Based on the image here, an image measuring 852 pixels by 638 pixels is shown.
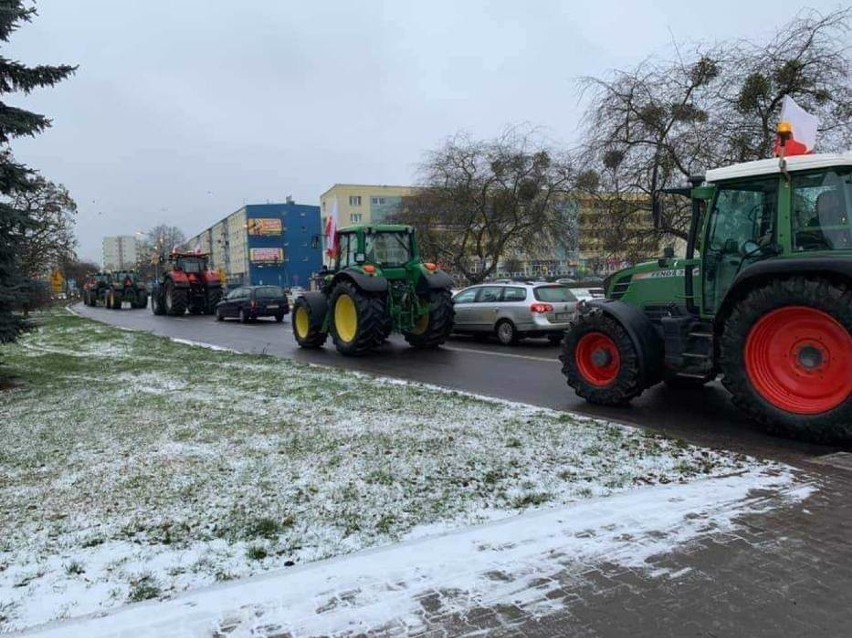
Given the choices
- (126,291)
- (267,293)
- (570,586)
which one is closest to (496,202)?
(267,293)

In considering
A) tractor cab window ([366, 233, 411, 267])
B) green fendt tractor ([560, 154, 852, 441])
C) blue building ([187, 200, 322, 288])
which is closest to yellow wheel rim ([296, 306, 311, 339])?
tractor cab window ([366, 233, 411, 267])

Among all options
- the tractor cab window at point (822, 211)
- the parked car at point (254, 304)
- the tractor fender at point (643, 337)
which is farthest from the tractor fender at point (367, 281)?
the parked car at point (254, 304)

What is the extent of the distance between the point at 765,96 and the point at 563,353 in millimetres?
12314

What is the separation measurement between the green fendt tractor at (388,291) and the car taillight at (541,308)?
201 centimetres

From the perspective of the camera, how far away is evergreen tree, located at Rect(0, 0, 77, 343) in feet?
33.9

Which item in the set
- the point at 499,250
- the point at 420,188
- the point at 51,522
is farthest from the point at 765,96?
the point at 420,188

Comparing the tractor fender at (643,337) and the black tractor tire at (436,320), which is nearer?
the tractor fender at (643,337)

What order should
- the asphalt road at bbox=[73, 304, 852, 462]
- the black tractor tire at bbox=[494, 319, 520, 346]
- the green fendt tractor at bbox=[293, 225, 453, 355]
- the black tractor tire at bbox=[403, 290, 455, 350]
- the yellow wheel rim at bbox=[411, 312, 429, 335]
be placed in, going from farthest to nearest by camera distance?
1. the black tractor tire at bbox=[494, 319, 520, 346]
2. the yellow wheel rim at bbox=[411, 312, 429, 335]
3. the black tractor tire at bbox=[403, 290, 455, 350]
4. the green fendt tractor at bbox=[293, 225, 453, 355]
5. the asphalt road at bbox=[73, 304, 852, 462]

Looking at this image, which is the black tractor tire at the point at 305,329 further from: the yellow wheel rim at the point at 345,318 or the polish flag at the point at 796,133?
the polish flag at the point at 796,133

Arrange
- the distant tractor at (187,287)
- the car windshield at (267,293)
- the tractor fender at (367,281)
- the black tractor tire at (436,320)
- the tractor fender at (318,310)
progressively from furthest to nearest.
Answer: the distant tractor at (187,287)
the car windshield at (267,293)
the tractor fender at (318,310)
the black tractor tire at (436,320)
the tractor fender at (367,281)

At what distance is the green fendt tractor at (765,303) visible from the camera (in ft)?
20.3

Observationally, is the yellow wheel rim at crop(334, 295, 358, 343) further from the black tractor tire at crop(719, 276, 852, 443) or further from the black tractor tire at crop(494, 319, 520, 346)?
the black tractor tire at crop(719, 276, 852, 443)

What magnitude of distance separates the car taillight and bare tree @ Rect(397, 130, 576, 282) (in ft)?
63.0

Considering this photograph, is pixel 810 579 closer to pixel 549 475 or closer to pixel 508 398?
pixel 549 475
